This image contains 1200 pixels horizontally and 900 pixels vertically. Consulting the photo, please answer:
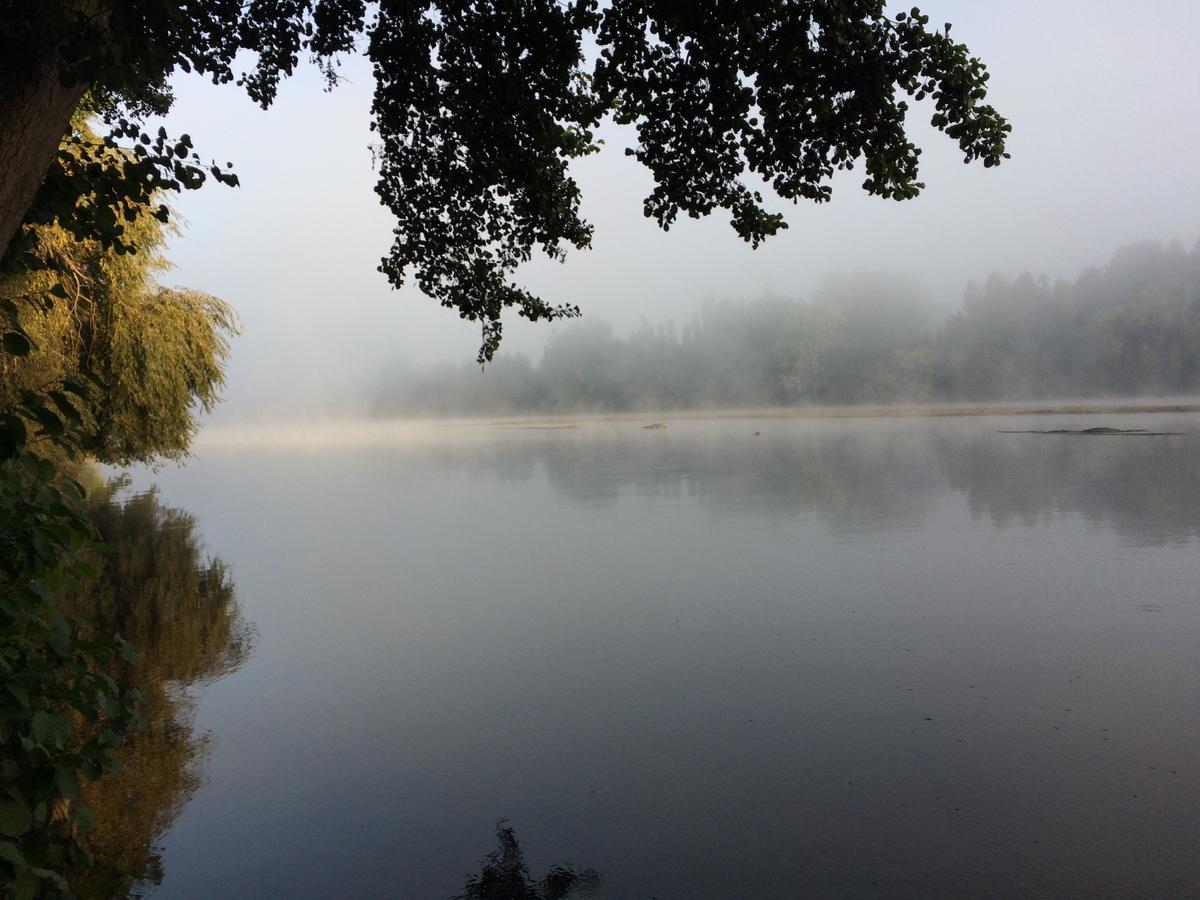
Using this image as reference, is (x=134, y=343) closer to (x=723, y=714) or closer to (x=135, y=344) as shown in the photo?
(x=135, y=344)

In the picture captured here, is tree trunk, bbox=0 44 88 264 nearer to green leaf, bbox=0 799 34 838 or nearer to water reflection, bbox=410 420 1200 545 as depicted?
green leaf, bbox=0 799 34 838

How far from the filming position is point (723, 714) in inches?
265

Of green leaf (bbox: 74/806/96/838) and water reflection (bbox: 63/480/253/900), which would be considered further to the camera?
water reflection (bbox: 63/480/253/900)

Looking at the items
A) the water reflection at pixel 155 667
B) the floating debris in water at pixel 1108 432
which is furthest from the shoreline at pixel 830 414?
the water reflection at pixel 155 667

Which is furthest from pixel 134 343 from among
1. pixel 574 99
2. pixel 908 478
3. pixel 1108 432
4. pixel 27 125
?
pixel 1108 432

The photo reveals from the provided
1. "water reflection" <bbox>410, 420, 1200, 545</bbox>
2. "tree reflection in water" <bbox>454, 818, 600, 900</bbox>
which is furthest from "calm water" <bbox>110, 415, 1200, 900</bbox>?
"water reflection" <bbox>410, 420, 1200, 545</bbox>

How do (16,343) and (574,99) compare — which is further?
(574,99)

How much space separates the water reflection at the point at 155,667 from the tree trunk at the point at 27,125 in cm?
173

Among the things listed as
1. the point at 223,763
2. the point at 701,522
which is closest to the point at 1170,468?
the point at 701,522

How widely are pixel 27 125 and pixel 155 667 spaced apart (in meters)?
6.59

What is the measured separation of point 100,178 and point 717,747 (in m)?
5.18

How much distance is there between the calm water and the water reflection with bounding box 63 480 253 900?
0.63 ft

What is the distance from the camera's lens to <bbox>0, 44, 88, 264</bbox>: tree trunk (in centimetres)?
320

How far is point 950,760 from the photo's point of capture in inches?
226
